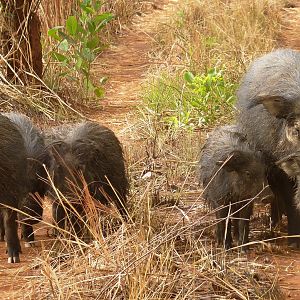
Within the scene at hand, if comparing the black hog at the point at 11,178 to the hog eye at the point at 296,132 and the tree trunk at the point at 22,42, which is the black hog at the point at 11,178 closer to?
the hog eye at the point at 296,132

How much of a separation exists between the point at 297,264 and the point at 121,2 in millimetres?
11352

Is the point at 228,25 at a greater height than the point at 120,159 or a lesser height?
lesser

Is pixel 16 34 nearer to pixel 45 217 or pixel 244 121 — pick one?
pixel 45 217

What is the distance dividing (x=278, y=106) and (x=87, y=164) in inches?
58.2

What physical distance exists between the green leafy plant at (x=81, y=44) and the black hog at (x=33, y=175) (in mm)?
3667

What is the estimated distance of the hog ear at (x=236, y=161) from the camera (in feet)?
22.8

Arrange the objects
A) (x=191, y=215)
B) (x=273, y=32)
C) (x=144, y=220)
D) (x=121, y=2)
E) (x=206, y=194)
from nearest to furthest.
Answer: (x=144, y=220)
(x=206, y=194)
(x=191, y=215)
(x=273, y=32)
(x=121, y=2)

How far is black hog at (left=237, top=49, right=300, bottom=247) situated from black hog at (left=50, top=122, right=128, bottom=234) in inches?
40.3

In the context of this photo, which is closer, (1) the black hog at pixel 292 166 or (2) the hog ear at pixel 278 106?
(1) the black hog at pixel 292 166

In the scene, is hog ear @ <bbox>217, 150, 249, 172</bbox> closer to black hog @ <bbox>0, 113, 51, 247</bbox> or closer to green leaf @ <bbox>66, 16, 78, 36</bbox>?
black hog @ <bbox>0, 113, 51, 247</bbox>

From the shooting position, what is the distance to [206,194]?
7230 mm

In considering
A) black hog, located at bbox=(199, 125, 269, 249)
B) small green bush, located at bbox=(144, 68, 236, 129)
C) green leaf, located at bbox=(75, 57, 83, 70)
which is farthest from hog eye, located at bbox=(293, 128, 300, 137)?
green leaf, located at bbox=(75, 57, 83, 70)

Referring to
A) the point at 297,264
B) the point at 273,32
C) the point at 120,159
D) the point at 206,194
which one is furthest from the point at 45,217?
the point at 273,32

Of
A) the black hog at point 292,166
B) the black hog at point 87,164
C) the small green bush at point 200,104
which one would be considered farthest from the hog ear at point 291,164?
the small green bush at point 200,104
